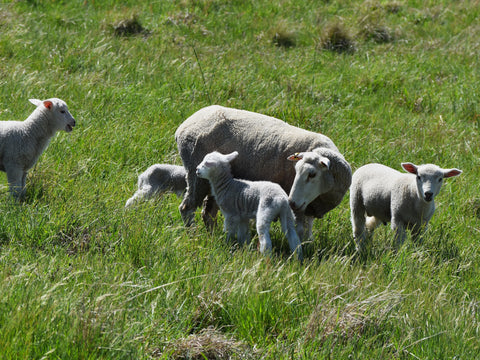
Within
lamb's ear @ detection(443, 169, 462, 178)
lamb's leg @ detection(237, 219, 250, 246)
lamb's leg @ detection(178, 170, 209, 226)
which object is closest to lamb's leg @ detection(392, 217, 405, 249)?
lamb's ear @ detection(443, 169, 462, 178)

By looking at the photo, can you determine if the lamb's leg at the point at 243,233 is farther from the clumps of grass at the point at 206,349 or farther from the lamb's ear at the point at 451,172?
the lamb's ear at the point at 451,172

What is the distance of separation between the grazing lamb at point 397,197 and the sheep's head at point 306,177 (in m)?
0.67

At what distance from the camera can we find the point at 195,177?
581 cm

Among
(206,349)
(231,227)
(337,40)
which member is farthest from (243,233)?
(337,40)

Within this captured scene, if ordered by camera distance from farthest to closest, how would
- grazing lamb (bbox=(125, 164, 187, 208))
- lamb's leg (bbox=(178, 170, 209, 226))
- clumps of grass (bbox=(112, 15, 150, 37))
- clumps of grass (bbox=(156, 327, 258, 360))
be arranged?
clumps of grass (bbox=(112, 15, 150, 37)) → grazing lamb (bbox=(125, 164, 187, 208)) → lamb's leg (bbox=(178, 170, 209, 226)) → clumps of grass (bbox=(156, 327, 258, 360))

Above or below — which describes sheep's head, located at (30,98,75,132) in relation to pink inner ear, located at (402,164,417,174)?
above

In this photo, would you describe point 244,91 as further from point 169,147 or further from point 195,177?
point 195,177

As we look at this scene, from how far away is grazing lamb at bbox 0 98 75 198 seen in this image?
5680 mm

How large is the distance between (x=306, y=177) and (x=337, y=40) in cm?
718

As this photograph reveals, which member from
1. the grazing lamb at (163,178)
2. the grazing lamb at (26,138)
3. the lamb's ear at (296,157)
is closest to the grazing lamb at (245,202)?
the lamb's ear at (296,157)

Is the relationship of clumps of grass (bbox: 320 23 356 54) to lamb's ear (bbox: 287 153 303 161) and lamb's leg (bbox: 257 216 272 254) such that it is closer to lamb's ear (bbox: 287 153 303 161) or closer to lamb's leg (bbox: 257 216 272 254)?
lamb's ear (bbox: 287 153 303 161)

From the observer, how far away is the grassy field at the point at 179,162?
370 centimetres

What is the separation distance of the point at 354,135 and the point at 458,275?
3.46m

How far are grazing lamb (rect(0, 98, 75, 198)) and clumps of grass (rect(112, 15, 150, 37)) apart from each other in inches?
210
